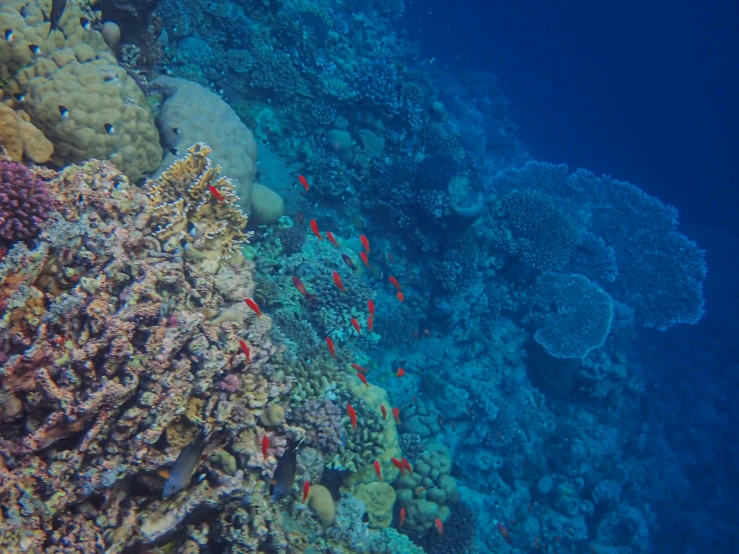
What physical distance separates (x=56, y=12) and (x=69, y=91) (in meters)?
1.37

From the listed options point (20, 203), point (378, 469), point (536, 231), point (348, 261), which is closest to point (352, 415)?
point (378, 469)

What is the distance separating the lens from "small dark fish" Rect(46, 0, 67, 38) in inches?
195

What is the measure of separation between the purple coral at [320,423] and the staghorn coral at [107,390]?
1.54 meters

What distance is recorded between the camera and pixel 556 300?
11.5 m

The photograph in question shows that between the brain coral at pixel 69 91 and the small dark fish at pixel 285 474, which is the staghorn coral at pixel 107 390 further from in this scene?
the brain coral at pixel 69 91

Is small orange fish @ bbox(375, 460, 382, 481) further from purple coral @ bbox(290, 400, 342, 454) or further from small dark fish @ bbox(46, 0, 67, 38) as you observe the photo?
small dark fish @ bbox(46, 0, 67, 38)

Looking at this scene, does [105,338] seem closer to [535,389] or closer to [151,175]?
[151,175]

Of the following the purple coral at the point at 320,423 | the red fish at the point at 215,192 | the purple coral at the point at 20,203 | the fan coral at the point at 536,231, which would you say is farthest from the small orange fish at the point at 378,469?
the fan coral at the point at 536,231

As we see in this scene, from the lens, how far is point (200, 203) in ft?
15.4

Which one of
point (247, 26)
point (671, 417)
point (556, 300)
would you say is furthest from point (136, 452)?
point (671, 417)

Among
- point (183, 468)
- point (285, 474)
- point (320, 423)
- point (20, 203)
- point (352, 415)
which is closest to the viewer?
point (183, 468)

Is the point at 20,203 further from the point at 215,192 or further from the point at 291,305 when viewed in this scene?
the point at 291,305

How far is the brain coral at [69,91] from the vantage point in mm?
4473

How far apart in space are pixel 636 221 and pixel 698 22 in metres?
25.9
